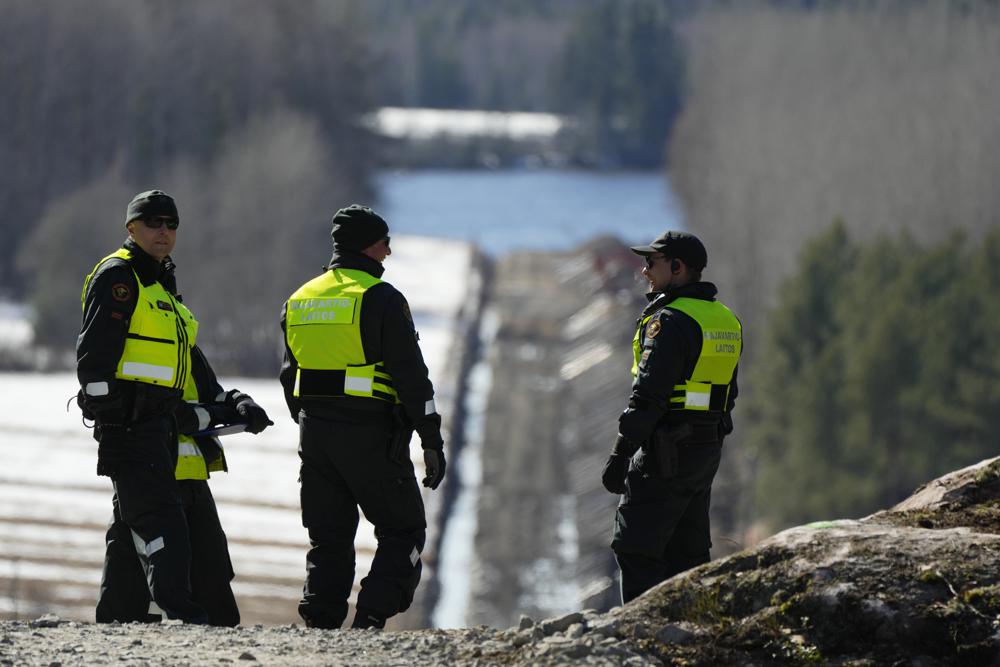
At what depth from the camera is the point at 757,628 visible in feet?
19.6

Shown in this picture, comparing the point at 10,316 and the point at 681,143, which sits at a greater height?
the point at 681,143

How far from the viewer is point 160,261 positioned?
712 cm

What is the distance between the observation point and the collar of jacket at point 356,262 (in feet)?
23.8

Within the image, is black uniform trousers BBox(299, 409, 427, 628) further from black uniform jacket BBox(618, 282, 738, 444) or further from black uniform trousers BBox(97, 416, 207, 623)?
black uniform jacket BBox(618, 282, 738, 444)

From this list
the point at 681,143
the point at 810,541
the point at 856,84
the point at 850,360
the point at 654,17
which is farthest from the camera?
the point at 654,17

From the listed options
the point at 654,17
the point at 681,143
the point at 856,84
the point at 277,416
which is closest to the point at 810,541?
the point at 277,416

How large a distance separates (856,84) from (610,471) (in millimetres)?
61968

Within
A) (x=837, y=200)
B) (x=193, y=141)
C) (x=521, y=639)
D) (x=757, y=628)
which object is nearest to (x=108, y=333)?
(x=521, y=639)

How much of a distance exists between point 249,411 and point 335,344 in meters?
0.51

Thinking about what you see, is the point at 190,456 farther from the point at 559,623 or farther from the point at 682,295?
the point at 682,295

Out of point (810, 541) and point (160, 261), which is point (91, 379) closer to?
point (160, 261)

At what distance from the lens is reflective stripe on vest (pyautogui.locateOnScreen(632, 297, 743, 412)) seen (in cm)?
734

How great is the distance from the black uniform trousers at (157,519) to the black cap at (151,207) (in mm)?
831

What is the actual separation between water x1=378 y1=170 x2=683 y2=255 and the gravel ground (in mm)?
74245
